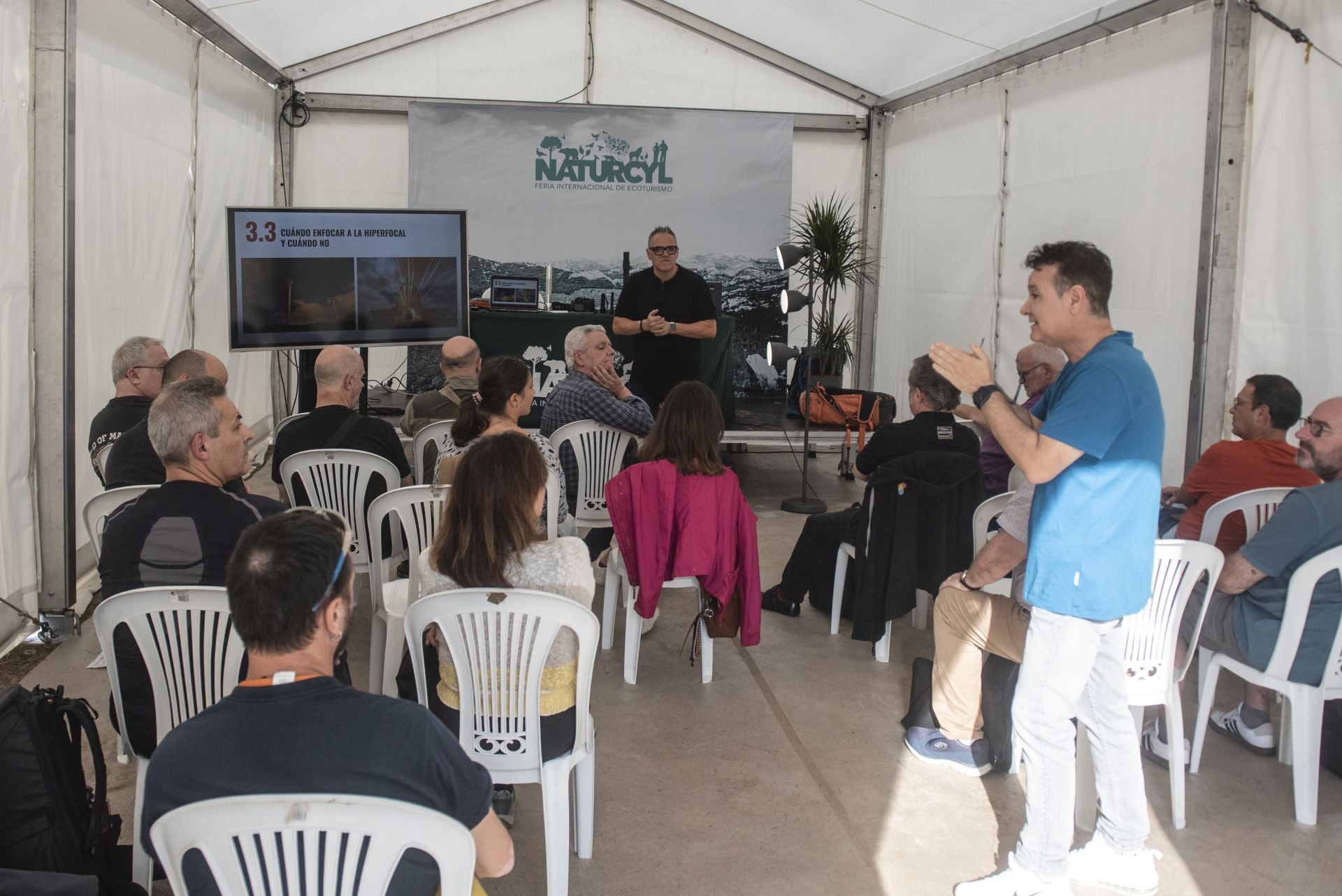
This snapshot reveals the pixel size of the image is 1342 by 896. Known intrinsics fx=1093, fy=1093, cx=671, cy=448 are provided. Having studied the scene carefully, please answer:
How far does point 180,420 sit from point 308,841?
149 centimetres

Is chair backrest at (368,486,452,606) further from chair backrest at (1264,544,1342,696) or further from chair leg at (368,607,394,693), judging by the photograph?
chair backrest at (1264,544,1342,696)

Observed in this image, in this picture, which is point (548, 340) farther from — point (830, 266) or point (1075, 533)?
point (1075, 533)

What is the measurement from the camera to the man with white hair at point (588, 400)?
182 inches

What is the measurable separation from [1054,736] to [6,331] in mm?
3760

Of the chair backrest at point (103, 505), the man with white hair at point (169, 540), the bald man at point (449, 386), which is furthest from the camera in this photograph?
the bald man at point (449, 386)

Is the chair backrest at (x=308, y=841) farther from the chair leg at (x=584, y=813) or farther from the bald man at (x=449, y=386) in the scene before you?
the bald man at (x=449, y=386)

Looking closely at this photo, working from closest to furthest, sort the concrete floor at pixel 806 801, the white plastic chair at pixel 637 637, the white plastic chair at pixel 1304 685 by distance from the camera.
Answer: the concrete floor at pixel 806 801 < the white plastic chair at pixel 1304 685 < the white plastic chair at pixel 637 637

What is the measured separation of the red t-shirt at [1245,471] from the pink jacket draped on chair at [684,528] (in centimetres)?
150

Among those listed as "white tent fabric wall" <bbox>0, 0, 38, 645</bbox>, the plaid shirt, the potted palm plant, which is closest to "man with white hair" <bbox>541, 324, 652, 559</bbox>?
the plaid shirt

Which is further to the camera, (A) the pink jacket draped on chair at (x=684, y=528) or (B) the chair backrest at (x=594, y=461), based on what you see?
(B) the chair backrest at (x=594, y=461)

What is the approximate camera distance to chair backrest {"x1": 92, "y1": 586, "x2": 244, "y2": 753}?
2311mm

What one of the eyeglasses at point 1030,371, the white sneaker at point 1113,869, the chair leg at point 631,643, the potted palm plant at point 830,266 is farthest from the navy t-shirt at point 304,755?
the potted palm plant at point 830,266

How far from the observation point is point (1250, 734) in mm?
3457

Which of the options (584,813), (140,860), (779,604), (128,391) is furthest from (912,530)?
(128,391)
